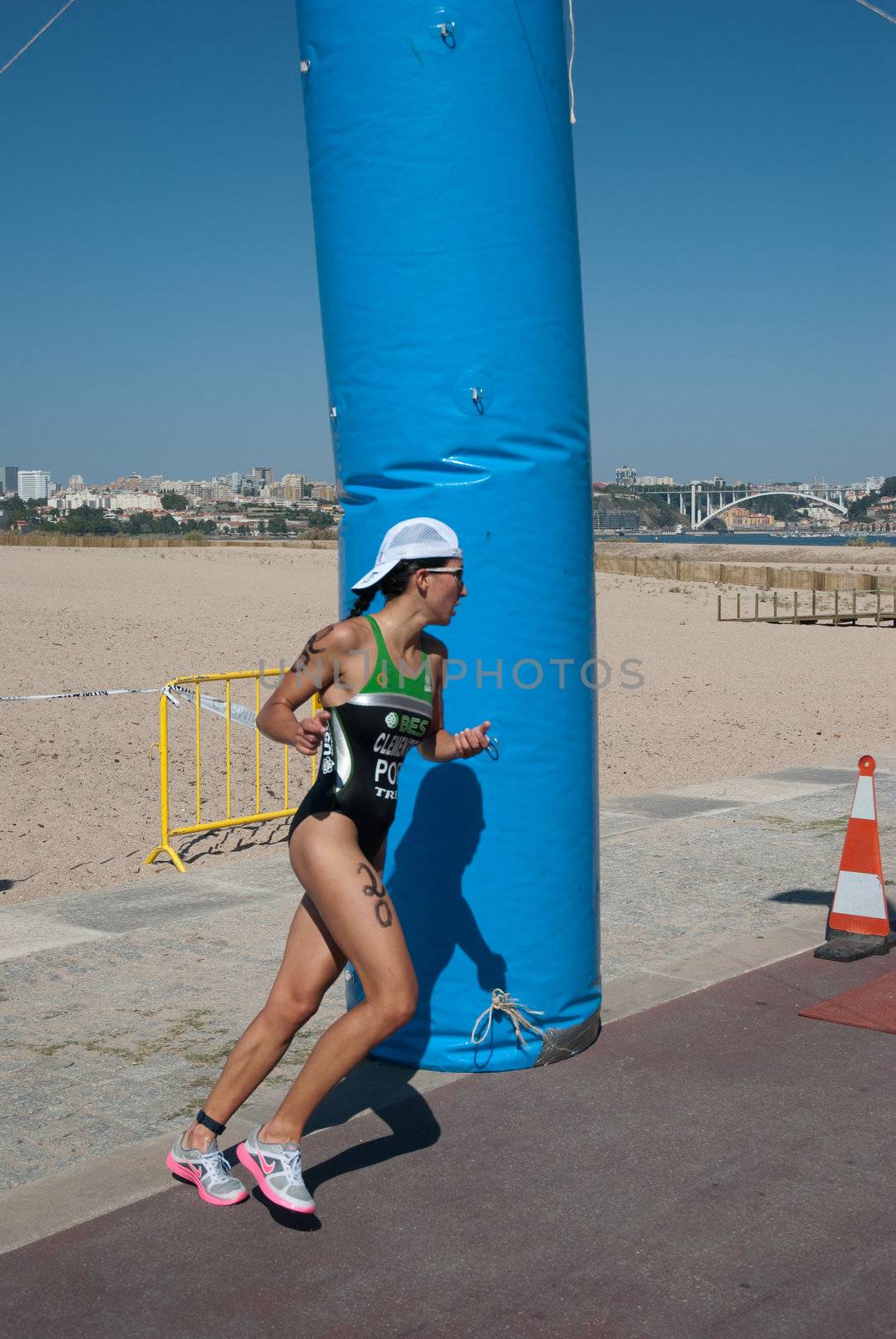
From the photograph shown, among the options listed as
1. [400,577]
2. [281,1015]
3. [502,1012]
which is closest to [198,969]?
[502,1012]

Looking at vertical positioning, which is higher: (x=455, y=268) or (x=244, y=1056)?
(x=455, y=268)

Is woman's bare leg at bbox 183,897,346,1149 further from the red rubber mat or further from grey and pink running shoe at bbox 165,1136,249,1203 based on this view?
the red rubber mat

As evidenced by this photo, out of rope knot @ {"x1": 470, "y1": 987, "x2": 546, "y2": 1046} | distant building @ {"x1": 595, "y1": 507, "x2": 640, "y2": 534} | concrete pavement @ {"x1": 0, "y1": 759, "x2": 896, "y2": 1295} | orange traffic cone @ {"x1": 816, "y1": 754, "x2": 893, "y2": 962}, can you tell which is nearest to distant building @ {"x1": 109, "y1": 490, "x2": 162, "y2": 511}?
distant building @ {"x1": 595, "y1": 507, "x2": 640, "y2": 534}

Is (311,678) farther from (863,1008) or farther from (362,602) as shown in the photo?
(863,1008)

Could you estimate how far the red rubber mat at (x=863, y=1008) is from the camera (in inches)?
210

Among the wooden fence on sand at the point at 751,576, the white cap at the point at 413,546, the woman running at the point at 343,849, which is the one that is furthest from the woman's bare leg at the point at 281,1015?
the wooden fence on sand at the point at 751,576

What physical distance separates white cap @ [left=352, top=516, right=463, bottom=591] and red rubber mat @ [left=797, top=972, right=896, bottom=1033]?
269 centimetres

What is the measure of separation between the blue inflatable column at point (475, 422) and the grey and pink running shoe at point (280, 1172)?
122 cm

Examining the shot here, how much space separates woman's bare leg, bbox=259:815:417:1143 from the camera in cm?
360

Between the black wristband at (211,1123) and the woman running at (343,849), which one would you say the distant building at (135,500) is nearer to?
the woman running at (343,849)

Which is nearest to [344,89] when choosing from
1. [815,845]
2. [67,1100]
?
[67,1100]

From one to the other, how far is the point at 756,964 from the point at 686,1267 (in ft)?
9.18

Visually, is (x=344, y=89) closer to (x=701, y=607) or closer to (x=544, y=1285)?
(x=544, y=1285)

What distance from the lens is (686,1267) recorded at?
3.42 m
